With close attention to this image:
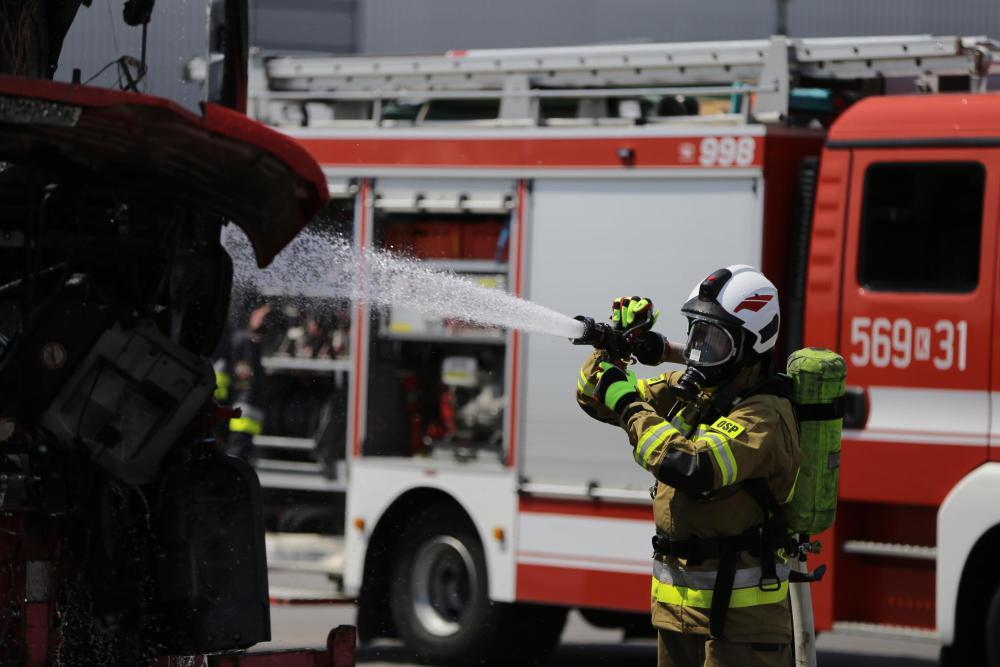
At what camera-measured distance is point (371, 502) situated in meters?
9.82

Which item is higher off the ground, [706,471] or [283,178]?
[283,178]

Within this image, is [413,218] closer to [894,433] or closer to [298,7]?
[894,433]

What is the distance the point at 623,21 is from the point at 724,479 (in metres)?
15.4

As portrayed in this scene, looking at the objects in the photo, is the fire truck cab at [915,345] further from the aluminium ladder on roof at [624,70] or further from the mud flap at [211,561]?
the mud flap at [211,561]

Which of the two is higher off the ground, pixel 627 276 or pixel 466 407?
pixel 627 276

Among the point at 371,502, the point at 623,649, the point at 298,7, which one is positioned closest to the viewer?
the point at 371,502

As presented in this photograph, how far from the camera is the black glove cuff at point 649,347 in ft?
18.7

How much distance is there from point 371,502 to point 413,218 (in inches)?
59.6

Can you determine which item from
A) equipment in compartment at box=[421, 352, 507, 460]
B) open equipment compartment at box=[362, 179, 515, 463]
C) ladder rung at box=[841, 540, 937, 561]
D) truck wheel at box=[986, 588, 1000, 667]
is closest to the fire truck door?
ladder rung at box=[841, 540, 937, 561]

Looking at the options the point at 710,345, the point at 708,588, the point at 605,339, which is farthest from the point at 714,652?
the point at 605,339

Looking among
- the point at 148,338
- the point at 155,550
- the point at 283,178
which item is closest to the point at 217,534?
the point at 155,550

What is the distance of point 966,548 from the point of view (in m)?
7.98

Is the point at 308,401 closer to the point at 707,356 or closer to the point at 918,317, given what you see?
the point at 918,317

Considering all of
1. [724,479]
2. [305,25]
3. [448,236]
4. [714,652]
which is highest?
A: [305,25]
